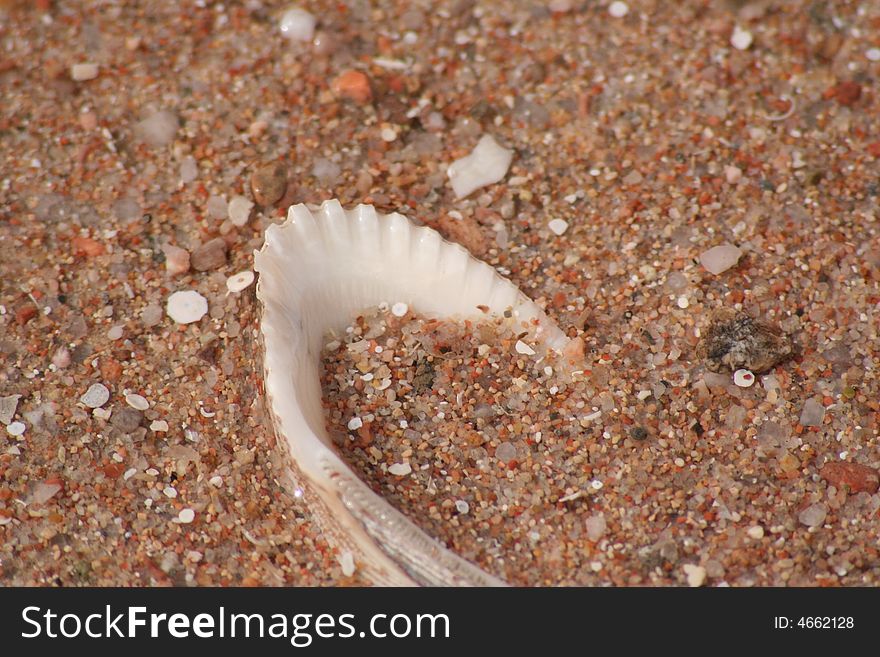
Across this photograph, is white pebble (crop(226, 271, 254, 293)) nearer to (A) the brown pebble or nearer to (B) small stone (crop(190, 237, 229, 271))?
(B) small stone (crop(190, 237, 229, 271))

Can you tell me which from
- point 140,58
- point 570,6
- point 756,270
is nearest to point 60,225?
point 140,58

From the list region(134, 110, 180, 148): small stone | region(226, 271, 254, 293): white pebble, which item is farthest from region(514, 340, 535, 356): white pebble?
region(134, 110, 180, 148): small stone

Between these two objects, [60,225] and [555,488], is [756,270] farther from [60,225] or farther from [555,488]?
[60,225]

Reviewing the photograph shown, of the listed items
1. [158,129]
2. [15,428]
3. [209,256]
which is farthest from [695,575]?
[158,129]

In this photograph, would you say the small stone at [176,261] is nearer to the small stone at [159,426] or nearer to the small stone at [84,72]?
the small stone at [159,426]

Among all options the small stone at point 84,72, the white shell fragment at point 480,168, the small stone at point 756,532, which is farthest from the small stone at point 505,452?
the small stone at point 84,72

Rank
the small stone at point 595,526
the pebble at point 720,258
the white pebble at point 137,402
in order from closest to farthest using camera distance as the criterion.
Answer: the small stone at point 595,526, the white pebble at point 137,402, the pebble at point 720,258

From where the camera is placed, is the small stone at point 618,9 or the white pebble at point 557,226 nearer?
the white pebble at point 557,226
